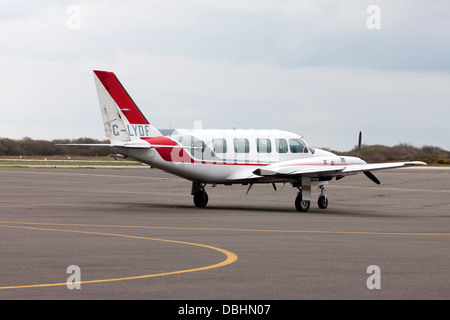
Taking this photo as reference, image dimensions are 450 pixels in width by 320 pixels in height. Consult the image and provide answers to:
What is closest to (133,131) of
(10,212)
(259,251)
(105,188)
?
(10,212)

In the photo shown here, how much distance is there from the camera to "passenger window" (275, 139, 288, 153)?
3669 centimetres

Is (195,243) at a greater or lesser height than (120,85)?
lesser

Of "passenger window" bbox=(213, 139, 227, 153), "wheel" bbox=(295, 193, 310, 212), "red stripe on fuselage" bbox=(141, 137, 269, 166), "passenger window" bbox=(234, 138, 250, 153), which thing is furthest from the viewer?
"passenger window" bbox=(234, 138, 250, 153)

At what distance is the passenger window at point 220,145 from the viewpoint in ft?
117

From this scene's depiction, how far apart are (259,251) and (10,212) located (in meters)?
15.2

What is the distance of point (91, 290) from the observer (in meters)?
13.1

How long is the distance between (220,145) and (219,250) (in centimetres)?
1679

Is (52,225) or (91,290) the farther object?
(52,225)

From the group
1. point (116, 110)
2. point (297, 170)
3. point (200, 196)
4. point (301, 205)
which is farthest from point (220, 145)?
point (116, 110)

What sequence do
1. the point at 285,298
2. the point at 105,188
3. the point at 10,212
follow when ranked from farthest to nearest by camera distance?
the point at 105,188
the point at 10,212
the point at 285,298

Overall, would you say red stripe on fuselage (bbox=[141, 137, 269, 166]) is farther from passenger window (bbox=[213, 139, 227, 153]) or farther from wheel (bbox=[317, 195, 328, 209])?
wheel (bbox=[317, 195, 328, 209])

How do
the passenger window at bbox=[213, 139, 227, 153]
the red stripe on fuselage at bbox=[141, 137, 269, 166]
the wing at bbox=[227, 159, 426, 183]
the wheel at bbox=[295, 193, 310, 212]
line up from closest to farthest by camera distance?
1. the red stripe on fuselage at bbox=[141, 137, 269, 166]
2. the wing at bbox=[227, 159, 426, 183]
3. the wheel at bbox=[295, 193, 310, 212]
4. the passenger window at bbox=[213, 139, 227, 153]

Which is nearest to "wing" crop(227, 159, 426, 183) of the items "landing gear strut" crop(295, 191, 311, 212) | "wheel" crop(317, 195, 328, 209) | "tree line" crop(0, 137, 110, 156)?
"landing gear strut" crop(295, 191, 311, 212)
